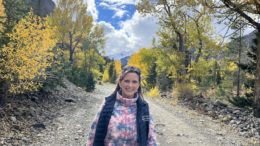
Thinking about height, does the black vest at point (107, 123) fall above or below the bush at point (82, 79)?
below

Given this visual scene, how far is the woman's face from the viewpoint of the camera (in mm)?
3914

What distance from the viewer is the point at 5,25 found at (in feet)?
48.8

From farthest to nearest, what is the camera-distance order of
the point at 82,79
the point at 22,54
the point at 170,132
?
the point at 82,79
the point at 22,54
the point at 170,132

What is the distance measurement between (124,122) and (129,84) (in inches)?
16.1

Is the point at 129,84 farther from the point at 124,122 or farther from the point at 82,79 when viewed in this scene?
the point at 82,79

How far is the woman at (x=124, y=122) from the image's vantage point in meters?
3.81

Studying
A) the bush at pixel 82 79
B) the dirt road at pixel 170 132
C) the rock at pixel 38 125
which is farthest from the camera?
the bush at pixel 82 79

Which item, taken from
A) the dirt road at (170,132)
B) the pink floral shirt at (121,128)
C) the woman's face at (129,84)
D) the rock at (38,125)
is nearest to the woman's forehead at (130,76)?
the woman's face at (129,84)

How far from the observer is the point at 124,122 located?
3.83 meters

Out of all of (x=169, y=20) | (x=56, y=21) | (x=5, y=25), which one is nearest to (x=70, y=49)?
(x=56, y=21)

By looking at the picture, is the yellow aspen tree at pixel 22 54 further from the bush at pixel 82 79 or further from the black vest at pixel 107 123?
the bush at pixel 82 79

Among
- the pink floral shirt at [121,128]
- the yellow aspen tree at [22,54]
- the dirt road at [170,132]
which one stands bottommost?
the dirt road at [170,132]

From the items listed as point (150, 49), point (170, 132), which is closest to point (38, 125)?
point (170, 132)

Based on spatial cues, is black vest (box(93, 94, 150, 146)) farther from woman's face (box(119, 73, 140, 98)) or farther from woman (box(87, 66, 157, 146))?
woman's face (box(119, 73, 140, 98))
